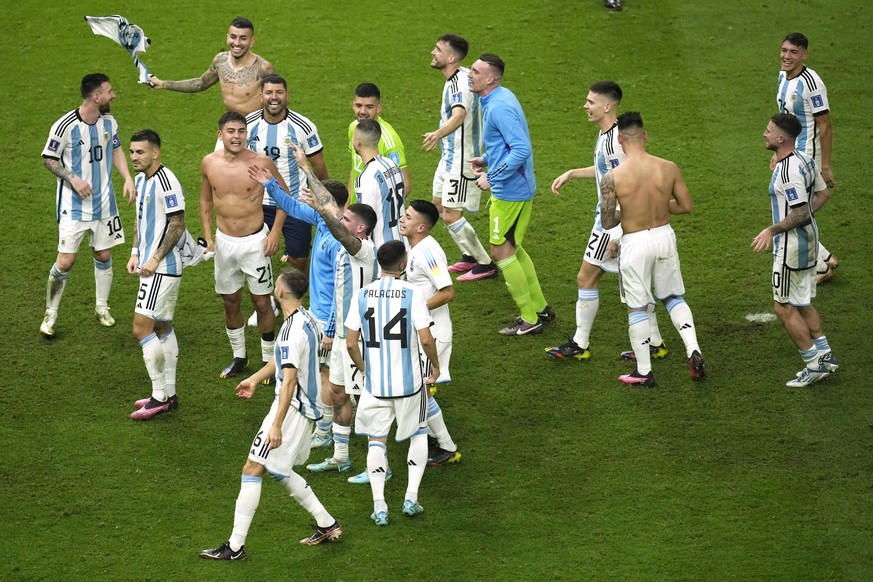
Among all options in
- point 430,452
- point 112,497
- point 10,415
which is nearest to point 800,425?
point 430,452

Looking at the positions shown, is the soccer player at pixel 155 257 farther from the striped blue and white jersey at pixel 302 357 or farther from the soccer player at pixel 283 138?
the striped blue and white jersey at pixel 302 357

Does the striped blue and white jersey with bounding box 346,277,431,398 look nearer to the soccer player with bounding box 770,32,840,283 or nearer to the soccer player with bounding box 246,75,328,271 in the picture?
the soccer player with bounding box 246,75,328,271

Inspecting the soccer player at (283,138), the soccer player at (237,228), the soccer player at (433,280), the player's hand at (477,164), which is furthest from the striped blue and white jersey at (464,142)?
the soccer player at (433,280)

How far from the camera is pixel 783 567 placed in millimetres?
7012

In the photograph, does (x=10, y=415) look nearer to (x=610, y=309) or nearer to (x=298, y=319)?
(x=298, y=319)

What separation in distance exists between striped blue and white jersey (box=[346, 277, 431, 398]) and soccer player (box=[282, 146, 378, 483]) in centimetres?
56

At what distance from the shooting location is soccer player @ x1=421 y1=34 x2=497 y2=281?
10328 millimetres

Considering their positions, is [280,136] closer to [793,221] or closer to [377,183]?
[377,183]

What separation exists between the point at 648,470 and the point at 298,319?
110 inches

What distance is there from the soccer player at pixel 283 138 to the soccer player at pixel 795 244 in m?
3.82

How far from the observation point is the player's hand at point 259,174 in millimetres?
8023

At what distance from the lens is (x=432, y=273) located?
314 inches

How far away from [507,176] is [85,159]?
371 cm

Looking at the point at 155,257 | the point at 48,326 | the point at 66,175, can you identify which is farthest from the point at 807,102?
the point at 48,326
